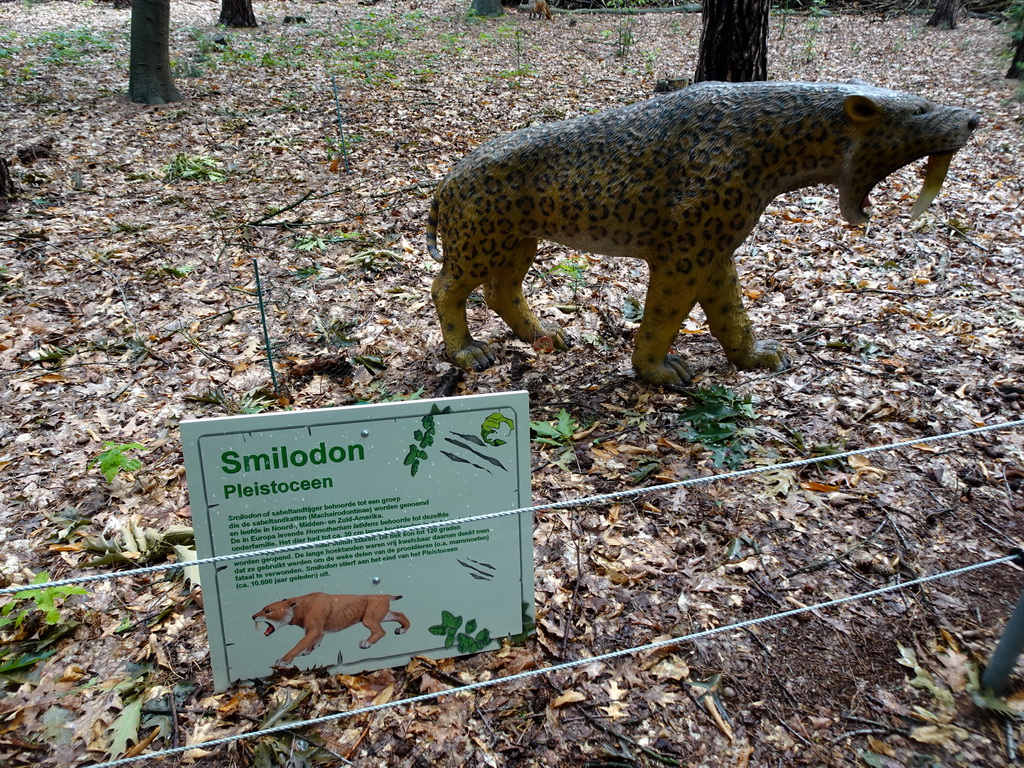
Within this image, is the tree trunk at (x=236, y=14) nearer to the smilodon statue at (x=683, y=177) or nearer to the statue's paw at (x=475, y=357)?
the smilodon statue at (x=683, y=177)

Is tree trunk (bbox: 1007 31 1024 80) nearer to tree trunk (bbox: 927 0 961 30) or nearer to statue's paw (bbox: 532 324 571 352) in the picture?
tree trunk (bbox: 927 0 961 30)

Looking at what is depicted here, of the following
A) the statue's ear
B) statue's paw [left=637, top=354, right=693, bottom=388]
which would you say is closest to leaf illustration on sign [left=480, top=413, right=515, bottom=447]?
statue's paw [left=637, top=354, right=693, bottom=388]

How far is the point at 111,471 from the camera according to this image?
3463 millimetres

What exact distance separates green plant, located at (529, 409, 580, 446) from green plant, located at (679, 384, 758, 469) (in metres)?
0.63

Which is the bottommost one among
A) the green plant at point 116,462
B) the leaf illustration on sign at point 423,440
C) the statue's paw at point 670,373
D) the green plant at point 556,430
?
the green plant at point 556,430

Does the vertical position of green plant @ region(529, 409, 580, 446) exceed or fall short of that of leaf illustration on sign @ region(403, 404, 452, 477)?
it falls short

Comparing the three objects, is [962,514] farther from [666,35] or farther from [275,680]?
[666,35]

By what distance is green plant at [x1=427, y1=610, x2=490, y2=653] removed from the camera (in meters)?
2.53

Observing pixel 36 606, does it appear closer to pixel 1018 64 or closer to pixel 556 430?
pixel 556 430

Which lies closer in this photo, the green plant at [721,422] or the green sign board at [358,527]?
the green sign board at [358,527]

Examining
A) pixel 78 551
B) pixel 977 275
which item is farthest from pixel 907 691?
pixel 977 275

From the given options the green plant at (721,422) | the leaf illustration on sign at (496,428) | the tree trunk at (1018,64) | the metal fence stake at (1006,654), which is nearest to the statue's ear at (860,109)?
the green plant at (721,422)

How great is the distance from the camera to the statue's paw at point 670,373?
416 centimetres

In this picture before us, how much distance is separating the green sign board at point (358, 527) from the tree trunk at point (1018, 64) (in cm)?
1059
